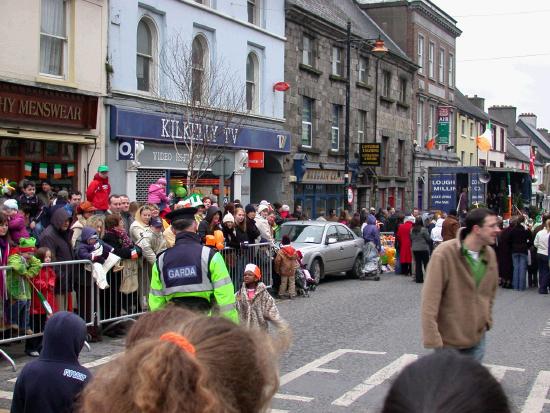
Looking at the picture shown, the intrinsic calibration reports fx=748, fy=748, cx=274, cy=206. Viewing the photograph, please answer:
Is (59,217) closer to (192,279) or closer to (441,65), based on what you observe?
(192,279)

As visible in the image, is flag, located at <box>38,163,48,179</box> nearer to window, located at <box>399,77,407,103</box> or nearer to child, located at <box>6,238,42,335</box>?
child, located at <box>6,238,42,335</box>

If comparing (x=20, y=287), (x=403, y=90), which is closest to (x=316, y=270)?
(x=20, y=287)

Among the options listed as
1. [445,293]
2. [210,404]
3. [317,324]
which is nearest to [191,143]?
[317,324]

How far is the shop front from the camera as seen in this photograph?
15.8 metres

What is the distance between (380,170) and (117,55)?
1935cm

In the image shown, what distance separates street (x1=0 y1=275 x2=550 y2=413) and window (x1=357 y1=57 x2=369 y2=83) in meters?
18.8

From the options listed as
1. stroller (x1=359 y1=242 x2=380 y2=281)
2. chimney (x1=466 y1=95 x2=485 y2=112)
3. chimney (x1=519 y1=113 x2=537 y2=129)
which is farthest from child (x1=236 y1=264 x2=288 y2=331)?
chimney (x1=519 y1=113 x2=537 y2=129)

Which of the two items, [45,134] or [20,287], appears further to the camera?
[45,134]

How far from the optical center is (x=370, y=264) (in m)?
19.2

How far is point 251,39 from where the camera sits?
24516 mm

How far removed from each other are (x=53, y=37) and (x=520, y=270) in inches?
472

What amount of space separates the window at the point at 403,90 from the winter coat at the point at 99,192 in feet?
84.3

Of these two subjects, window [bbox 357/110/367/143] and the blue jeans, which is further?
window [bbox 357/110/367/143]

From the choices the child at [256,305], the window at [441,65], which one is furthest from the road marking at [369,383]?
the window at [441,65]
